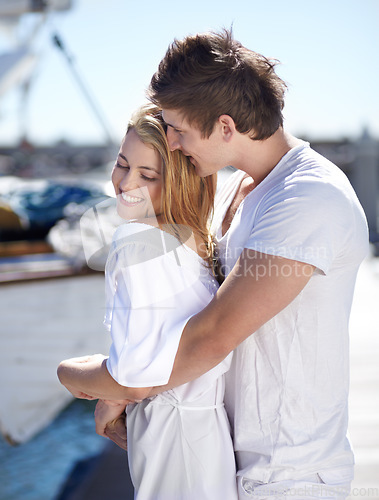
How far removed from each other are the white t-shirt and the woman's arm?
275 millimetres

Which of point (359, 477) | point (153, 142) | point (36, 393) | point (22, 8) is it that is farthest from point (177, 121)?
point (22, 8)

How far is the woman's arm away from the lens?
1275 mm

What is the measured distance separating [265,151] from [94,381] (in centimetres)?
69

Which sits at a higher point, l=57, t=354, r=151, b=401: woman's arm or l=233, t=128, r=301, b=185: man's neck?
l=233, t=128, r=301, b=185: man's neck

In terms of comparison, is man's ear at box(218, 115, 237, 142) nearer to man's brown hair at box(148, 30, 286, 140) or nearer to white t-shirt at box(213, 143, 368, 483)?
man's brown hair at box(148, 30, 286, 140)

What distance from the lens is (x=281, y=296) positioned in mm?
1162

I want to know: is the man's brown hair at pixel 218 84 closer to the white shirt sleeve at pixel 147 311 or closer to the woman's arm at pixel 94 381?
the white shirt sleeve at pixel 147 311

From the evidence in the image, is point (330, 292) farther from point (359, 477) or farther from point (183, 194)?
point (359, 477)

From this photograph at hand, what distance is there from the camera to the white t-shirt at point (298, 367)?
127 cm

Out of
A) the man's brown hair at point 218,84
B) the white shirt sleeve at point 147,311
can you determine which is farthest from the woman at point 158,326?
the man's brown hair at point 218,84


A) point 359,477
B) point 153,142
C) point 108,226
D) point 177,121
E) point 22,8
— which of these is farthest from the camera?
point 22,8

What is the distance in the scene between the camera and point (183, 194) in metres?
1.51

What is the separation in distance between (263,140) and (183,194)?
10.7 inches

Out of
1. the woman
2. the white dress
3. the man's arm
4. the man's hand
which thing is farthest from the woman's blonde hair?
the man's hand
